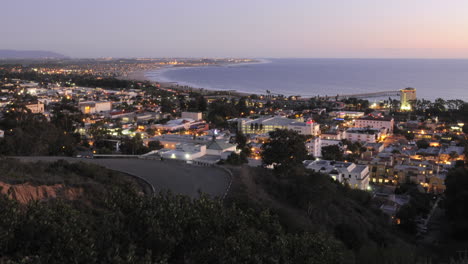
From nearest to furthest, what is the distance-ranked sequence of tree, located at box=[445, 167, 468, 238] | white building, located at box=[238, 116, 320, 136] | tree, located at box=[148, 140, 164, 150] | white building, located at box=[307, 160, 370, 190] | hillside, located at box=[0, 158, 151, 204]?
hillside, located at box=[0, 158, 151, 204]
tree, located at box=[445, 167, 468, 238]
white building, located at box=[307, 160, 370, 190]
tree, located at box=[148, 140, 164, 150]
white building, located at box=[238, 116, 320, 136]

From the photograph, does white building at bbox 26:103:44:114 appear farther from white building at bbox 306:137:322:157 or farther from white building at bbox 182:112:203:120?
white building at bbox 306:137:322:157

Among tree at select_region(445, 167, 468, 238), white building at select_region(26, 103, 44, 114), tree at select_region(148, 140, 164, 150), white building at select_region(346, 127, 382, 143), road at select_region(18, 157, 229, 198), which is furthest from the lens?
white building at select_region(26, 103, 44, 114)

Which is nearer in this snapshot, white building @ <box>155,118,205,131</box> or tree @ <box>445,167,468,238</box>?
tree @ <box>445,167,468,238</box>

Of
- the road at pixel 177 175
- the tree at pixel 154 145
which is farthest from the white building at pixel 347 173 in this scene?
the tree at pixel 154 145

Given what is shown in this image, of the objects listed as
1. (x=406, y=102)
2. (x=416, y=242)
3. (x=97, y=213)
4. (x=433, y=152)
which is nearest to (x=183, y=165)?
(x=97, y=213)

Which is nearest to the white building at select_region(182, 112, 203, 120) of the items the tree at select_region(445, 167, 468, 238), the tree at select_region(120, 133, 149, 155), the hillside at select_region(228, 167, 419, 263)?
the tree at select_region(120, 133, 149, 155)

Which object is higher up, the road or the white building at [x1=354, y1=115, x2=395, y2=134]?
the road
